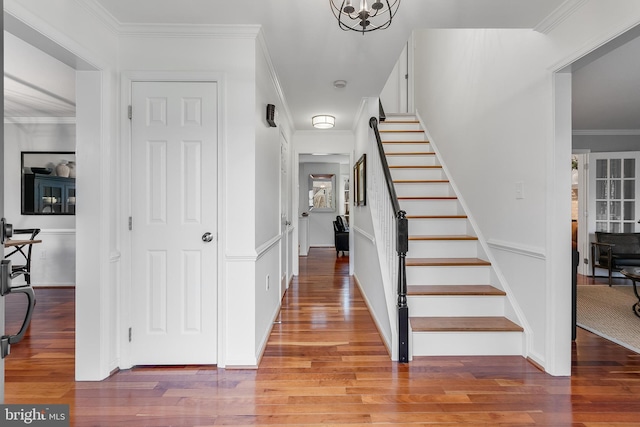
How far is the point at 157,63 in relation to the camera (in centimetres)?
238

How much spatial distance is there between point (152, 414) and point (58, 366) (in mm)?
1077

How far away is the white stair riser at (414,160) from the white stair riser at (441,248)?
1.45m

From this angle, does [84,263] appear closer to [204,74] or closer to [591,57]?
[204,74]

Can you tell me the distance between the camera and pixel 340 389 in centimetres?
211

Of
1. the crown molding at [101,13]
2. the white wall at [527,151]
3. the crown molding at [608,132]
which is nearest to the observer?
the crown molding at [101,13]

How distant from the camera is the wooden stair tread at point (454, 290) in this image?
279 centimetres

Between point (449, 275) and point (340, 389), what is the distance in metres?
1.50

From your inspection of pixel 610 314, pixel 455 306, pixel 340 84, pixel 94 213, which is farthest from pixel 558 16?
pixel 94 213

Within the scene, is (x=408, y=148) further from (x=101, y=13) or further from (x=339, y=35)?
(x=101, y=13)

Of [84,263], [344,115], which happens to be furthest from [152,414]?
[344,115]

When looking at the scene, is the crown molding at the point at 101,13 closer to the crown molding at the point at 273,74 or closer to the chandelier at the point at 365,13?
the crown molding at the point at 273,74

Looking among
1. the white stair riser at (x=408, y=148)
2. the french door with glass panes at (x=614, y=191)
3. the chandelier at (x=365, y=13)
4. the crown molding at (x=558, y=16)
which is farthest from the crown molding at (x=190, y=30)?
the french door with glass panes at (x=614, y=191)

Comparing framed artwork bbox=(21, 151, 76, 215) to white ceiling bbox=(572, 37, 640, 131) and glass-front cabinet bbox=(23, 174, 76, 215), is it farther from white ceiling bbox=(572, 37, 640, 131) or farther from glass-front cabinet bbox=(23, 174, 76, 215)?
white ceiling bbox=(572, 37, 640, 131)

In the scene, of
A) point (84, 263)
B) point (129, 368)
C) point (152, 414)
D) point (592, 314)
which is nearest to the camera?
point (152, 414)
